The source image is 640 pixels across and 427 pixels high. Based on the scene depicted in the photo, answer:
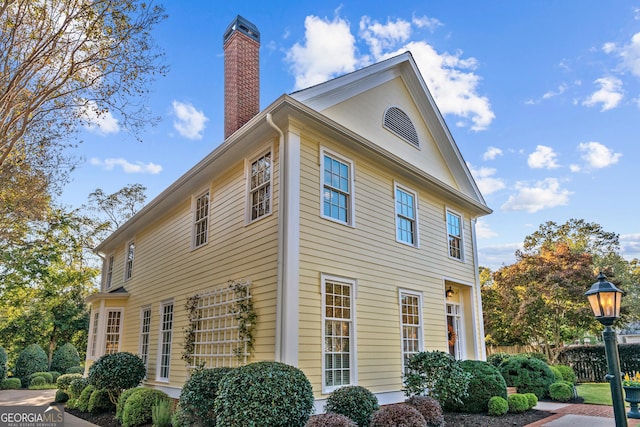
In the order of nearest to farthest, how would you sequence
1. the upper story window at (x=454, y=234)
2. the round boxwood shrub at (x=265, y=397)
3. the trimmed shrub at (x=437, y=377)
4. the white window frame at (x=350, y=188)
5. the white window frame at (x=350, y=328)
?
the round boxwood shrub at (x=265, y=397), the white window frame at (x=350, y=328), the trimmed shrub at (x=437, y=377), the white window frame at (x=350, y=188), the upper story window at (x=454, y=234)

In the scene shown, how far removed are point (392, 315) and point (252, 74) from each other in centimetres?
685

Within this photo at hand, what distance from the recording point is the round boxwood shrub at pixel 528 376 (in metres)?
10.8

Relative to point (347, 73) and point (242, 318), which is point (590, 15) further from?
point (242, 318)

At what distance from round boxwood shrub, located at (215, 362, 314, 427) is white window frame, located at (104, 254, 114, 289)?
504 inches

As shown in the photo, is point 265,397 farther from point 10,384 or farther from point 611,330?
point 10,384

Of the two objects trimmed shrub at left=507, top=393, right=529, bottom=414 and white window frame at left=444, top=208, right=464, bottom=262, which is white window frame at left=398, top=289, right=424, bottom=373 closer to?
trimmed shrub at left=507, top=393, right=529, bottom=414

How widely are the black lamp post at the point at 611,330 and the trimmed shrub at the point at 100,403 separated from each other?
10535 millimetres

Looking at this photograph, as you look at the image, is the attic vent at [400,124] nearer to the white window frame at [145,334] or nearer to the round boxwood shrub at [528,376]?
the round boxwood shrub at [528,376]

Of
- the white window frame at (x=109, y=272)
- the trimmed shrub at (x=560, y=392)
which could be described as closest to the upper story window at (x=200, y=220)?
the white window frame at (x=109, y=272)

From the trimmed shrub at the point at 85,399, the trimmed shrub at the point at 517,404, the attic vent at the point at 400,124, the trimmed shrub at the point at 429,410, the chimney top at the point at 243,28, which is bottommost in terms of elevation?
the trimmed shrub at the point at 85,399

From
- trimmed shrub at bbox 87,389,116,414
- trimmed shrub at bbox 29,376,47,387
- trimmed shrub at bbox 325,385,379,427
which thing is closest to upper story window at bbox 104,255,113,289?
trimmed shrub at bbox 29,376,47,387

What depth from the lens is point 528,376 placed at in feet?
35.6

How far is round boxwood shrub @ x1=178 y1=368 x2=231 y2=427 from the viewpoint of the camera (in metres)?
6.91

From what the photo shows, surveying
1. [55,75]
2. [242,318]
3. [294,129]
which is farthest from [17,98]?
[242,318]
